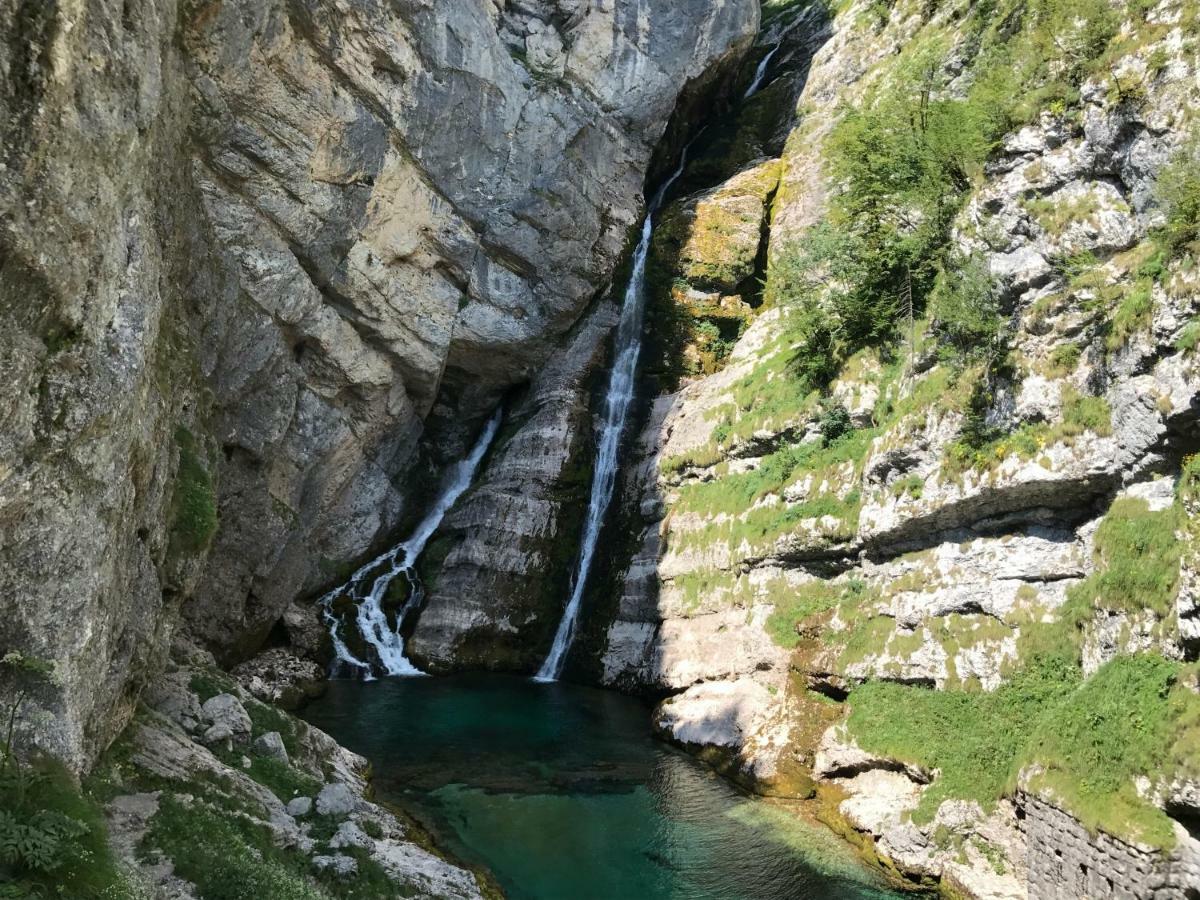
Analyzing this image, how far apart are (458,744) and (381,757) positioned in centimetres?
224

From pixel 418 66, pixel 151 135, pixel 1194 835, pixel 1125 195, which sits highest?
pixel 418 66

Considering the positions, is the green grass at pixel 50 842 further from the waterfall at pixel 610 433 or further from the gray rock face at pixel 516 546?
the waterfall at pixel 610 433

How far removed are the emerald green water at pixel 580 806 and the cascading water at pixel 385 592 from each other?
3.46 meters

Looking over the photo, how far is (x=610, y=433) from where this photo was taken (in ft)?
107

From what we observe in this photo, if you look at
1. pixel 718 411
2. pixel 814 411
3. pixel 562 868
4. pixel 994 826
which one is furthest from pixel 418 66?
pixel 994 826

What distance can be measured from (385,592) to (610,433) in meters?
11.5

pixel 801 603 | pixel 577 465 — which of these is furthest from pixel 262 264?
pixel 801 603

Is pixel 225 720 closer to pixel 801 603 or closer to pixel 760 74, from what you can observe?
pixel 801 603

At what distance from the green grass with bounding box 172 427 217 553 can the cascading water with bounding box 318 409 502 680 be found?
41.8 feet

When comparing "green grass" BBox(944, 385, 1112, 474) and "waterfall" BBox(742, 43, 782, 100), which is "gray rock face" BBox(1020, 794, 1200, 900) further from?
"waterfall" BBox(742, 43, 782, 100)

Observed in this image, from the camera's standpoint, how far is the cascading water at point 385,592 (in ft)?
91.3

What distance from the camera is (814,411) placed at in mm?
23812

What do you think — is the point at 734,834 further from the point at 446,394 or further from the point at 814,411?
the point at 446,394

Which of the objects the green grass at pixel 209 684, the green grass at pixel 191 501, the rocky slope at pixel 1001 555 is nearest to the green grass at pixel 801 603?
the rocky slope at pixel 1001 555
